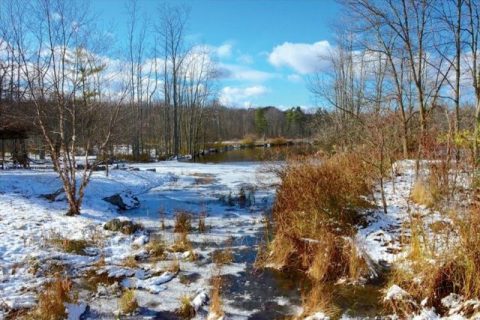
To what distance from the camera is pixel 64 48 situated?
8.23m

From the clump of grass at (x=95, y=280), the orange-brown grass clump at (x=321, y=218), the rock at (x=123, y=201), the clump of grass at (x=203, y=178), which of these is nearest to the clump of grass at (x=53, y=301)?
the clump of grass at (x=95, y=280)

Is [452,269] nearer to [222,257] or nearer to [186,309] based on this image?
[186,309]

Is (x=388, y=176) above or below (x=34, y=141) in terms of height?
below

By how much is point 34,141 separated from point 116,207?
18.4 meters

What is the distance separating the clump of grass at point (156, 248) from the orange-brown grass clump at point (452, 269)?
3845 mm

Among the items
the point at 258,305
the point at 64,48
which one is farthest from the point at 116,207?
the point at 258,305

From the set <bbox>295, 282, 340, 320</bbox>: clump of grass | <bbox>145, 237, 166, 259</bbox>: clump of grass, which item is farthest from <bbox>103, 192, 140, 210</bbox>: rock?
<bbox>295, 282, 340, 320</bbox>: clump of grass

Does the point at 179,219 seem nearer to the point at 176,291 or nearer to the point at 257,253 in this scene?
the point at 257,253

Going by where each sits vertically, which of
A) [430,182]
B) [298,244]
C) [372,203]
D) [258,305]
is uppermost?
[430,182]

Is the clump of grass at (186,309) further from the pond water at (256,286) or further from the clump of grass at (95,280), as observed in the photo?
the clump of grass at (95,280)

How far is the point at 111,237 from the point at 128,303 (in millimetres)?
3002

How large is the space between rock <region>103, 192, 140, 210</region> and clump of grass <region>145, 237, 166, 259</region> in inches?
131

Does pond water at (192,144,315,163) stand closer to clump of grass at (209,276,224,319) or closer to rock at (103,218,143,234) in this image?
rock at (103,218,143,234)

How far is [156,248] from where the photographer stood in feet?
21.4
